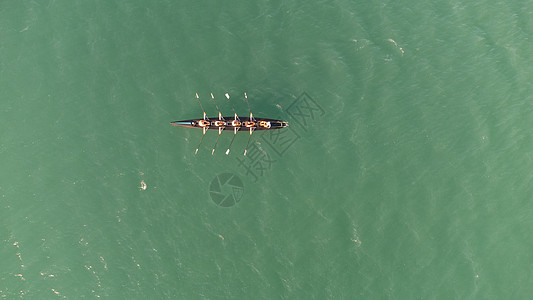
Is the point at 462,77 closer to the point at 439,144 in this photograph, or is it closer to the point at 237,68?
the point at 439,144

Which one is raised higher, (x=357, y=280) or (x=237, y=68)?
(x=237, y=68)

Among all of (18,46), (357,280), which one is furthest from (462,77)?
(18,46)

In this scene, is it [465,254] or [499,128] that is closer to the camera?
[465,254]

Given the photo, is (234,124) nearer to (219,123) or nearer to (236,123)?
(236,123)

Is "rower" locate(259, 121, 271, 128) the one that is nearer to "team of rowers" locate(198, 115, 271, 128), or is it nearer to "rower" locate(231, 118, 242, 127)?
"team of rowers" locate(198, 115, 271, 128)

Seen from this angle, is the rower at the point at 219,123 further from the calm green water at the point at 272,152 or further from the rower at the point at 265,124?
the rower at the point at 265,124

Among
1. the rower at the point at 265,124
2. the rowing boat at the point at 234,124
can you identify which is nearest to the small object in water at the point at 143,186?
the rowing boat at the point at 234,124

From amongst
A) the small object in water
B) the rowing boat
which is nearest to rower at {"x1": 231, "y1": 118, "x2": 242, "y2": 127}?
the rowing boat

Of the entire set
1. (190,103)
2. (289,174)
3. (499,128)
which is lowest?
(289,174)
